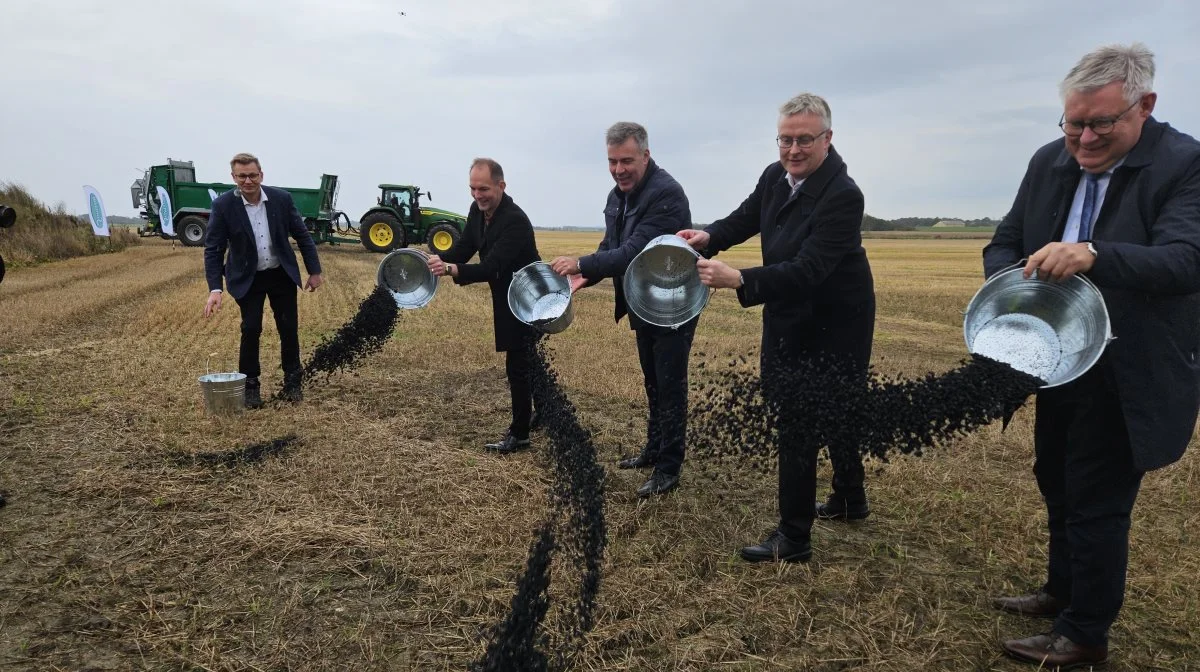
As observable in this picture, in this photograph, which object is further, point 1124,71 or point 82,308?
point 82,308

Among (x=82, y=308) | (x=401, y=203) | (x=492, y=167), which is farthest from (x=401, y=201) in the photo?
(x=492, y=167)

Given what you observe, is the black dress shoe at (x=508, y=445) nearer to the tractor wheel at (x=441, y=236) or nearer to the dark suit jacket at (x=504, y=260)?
the dark suit jacket at (x=504, y=260)

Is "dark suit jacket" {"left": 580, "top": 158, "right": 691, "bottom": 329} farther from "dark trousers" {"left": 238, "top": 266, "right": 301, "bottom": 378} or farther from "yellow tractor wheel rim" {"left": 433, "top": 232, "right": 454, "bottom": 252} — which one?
"yellow tractor wheel rim" {"left": 433, "top": 232, "right": 454, "bottom": 252}

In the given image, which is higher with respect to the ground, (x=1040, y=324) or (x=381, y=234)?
(x=381, y=234)

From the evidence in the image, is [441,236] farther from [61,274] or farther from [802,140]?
[802,140]

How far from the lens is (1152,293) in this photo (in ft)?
6.88

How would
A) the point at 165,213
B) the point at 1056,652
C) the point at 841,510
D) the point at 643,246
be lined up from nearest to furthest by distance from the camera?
the point at 1056,652
the point at 841,510
the point at 643,246
the point at 165,213

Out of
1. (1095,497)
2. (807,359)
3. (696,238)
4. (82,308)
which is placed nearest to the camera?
(1095,497)

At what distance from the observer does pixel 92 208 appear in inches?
905

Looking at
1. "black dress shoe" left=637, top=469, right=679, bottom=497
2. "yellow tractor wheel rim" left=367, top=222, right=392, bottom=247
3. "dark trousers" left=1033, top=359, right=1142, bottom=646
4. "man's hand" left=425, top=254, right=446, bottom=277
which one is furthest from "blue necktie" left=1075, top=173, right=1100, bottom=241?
"yellow tractor wheel rim" left=367, top=222, right=392, bottom=247

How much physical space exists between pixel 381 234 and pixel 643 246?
21.9 metres

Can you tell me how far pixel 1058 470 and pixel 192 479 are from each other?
174 inches

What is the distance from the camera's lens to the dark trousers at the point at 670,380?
12.9 ft

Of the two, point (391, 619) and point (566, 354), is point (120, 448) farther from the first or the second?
point (566, 354)
